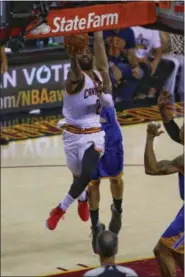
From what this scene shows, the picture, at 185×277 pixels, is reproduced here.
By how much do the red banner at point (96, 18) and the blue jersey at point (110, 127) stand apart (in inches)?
53.1

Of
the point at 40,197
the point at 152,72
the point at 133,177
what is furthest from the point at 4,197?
the point at 152,72

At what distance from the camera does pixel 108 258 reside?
895 centimetres

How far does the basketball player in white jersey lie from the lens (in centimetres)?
1114

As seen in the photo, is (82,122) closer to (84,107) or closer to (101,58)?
(84,107)

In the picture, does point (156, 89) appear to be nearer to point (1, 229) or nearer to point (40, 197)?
point (40, 197)

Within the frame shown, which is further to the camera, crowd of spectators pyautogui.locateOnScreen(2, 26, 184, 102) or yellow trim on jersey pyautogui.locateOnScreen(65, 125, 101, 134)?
crowd of spectators pyautogui.locateOnScreen(2, 26, 184, 102)

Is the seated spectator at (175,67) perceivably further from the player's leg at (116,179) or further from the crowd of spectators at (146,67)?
the player's leg at (116,179)

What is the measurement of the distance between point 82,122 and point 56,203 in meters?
4.84

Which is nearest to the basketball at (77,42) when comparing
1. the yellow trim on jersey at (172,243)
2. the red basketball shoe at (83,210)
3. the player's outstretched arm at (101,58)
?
the player's outstretched arm at (101,58)

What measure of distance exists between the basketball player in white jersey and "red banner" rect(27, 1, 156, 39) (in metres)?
0.26

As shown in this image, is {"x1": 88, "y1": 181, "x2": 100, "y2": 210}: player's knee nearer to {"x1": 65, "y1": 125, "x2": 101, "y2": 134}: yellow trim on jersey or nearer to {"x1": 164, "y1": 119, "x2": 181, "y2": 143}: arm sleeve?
{"x1": 65, "y1": 125, "x2": 101, "y2": 134}: yellow trim on jersey

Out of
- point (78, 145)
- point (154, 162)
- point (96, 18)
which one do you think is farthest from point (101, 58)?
point (154, 162)

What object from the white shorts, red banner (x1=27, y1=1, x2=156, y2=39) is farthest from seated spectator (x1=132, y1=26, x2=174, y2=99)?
red banner (x1=27, y1=1, x2=156, y2=39)

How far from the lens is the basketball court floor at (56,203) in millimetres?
14094
